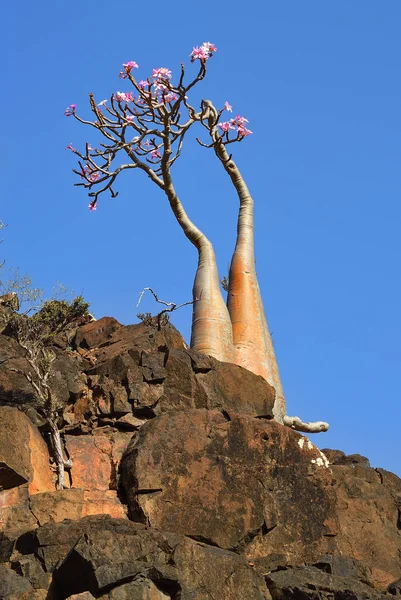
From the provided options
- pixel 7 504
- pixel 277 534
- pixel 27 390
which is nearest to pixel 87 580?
pixel 7 504

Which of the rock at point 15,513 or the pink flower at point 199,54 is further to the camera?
the pink flower at point 199,54

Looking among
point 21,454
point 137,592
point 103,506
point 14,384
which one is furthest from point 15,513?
point 14,384

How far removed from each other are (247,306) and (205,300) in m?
0.91

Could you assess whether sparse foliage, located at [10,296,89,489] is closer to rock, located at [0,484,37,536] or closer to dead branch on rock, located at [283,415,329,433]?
rock, located at [0,484,37,536]

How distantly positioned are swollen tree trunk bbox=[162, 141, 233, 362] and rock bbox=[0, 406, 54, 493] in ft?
14.3

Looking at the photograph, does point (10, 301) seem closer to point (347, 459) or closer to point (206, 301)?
→ point (206, 301)

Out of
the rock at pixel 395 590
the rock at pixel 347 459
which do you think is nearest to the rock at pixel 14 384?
the rock at pixel 347 459

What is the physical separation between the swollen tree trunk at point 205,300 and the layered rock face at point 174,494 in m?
0.89

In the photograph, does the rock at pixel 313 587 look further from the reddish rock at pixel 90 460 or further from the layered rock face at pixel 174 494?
the reddish rock at pixel 90 460

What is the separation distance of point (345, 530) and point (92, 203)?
760 centimetres

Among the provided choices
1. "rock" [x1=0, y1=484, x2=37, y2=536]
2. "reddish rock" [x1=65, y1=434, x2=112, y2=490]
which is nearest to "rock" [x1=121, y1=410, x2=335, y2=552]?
"reddish rock" [x1=65, y1=434, x2=112, y2=490]

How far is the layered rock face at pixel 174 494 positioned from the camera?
29.7 ft

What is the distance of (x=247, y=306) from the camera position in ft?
54.0

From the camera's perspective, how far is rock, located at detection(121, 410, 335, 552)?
1098 centimetres
